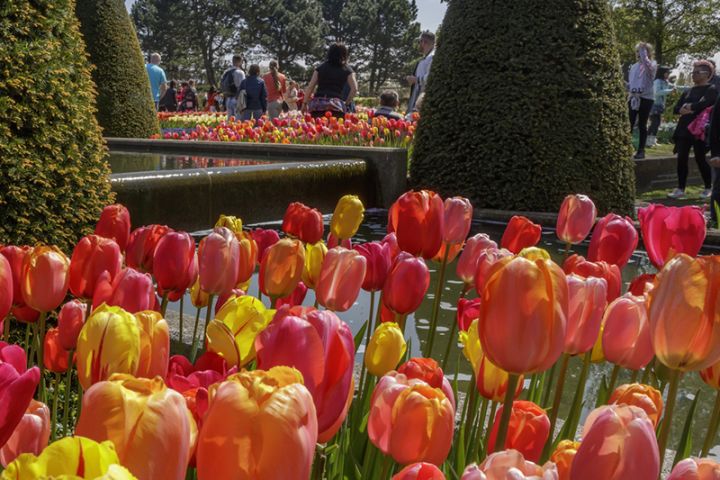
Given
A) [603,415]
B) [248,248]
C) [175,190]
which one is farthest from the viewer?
[175,190]

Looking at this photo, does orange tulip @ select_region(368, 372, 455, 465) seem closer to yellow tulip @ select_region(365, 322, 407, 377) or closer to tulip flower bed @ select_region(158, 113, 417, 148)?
yellow tulip @ select_region(365, 322, 407, 377)

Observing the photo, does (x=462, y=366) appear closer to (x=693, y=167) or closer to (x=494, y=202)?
(x=494, y=202)

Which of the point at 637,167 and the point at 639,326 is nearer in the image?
the point at 639,326

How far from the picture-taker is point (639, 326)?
55.9 inches

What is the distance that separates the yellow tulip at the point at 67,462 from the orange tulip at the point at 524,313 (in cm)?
49

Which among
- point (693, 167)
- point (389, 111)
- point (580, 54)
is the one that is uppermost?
point (580, 54)

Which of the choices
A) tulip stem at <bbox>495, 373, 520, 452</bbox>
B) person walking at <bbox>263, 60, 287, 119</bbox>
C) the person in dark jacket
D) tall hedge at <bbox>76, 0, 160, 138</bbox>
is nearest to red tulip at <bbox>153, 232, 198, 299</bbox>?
tulip stem at <bbox>495, 373, 520, 452</bbox>

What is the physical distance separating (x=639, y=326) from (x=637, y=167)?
11.5 metres

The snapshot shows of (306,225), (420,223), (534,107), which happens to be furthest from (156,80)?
(420,223)

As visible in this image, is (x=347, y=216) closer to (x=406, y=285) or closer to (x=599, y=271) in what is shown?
(x=406, y=285)

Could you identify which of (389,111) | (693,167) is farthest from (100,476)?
(693,167)

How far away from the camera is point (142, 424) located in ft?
2.38

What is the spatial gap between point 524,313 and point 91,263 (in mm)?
984

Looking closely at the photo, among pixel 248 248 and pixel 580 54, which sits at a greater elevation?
pixel 580 54
